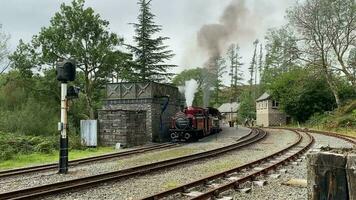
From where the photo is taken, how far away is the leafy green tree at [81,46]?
31125 millimetres

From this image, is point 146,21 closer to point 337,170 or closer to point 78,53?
point 78,53

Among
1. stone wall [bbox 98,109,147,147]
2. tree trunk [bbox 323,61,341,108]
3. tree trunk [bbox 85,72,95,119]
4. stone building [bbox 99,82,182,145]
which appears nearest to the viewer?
stone wall [bbox 98,109,147,147]

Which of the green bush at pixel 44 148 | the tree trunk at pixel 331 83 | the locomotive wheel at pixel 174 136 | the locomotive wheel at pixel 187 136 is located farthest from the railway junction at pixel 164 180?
the tree trunk at pixel 331 83

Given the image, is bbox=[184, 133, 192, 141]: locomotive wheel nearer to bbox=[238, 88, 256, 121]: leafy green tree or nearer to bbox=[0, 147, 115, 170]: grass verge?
bbox=[0, 147, 115, 170]: grass verge

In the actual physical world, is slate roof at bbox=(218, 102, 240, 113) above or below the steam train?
above

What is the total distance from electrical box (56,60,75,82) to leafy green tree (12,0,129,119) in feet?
61.3

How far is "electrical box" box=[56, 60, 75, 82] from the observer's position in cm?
1180

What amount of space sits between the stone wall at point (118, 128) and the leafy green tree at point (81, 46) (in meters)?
8.40

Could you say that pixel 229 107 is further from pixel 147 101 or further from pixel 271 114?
pixel 147 101

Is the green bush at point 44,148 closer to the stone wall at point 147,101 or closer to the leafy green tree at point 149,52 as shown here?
the stone wall at point 147,101

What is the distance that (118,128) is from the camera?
21.8 metres

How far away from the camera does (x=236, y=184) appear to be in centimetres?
888

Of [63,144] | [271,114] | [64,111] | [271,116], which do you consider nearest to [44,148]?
[63,144]

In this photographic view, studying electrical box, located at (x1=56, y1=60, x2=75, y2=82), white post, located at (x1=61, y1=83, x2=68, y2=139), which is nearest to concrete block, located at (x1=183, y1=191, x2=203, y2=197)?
white post, located at (x1=61, y1=83, x2=68, y2=139)
